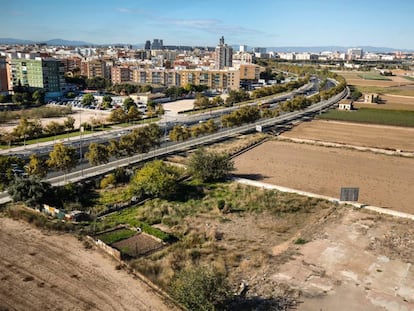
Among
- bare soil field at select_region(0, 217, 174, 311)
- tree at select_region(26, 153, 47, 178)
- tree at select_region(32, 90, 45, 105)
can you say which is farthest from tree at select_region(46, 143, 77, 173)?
tree at select_region(32, 90, 45, 105)

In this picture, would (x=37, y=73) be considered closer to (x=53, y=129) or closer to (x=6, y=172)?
(x=53, y=129)

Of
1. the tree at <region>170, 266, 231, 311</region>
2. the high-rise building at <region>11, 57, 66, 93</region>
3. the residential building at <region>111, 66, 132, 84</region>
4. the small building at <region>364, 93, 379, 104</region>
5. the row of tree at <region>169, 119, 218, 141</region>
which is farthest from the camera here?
the residential building at <region>111, 66, 132, 84</region>

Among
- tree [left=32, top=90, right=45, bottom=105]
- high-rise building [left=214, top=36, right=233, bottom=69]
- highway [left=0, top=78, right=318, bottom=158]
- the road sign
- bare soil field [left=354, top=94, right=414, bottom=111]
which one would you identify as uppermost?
high-rise building [left=214, top=36, right=233, bottom=69]

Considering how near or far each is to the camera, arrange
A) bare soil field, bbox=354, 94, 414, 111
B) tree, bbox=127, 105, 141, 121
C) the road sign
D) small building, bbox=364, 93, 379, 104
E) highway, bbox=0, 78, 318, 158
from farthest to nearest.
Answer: small building, bbox=364, 93, 379, 104 < bare soil field, bbox=354, 94, 414, 111 < tree, bbox=127, 105, 141, 121 < highway, bbox=0, 78, 318, 158 < the road sign

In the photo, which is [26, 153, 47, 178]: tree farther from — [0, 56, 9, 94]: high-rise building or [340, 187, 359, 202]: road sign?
[0, 56, 9, 94]: high-rise building

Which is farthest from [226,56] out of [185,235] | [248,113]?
[185,235]

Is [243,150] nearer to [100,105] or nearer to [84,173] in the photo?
[84,173]

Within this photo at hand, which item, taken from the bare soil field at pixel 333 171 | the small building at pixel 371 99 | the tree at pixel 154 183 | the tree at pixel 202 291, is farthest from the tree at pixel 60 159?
the small building at pixel 371 99
